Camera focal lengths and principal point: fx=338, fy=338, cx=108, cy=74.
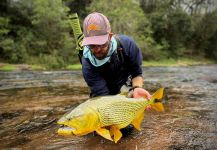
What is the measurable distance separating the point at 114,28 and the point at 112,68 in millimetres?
24922

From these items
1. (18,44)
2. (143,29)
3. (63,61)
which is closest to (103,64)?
(63,61)

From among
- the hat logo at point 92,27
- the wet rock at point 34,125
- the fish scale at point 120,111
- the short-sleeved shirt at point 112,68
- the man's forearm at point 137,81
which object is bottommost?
the wet rock at point 34,125

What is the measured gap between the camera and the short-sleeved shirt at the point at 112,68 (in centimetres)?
412

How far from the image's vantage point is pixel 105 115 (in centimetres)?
317

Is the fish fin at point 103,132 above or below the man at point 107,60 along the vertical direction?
below

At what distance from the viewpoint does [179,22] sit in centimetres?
3628

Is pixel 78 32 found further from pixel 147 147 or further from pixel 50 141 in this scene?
pixel 147 147

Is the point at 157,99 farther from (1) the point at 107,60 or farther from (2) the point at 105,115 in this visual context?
(2) the point at 105,115

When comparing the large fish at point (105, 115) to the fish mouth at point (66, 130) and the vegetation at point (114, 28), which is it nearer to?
the fish mouth at point (66, 130)

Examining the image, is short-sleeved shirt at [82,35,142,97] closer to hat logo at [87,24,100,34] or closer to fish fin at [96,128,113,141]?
hat logo at [87,24,100,34]

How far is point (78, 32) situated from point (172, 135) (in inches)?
77.6

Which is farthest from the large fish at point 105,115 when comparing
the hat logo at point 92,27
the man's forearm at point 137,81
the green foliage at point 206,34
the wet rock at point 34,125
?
the green foliage at point 206,34

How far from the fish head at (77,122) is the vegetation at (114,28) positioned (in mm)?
19578

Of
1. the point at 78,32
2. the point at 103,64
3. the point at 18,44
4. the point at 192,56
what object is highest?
the point at 78,32
